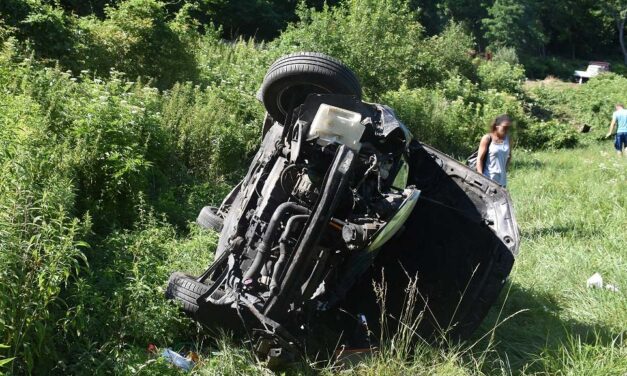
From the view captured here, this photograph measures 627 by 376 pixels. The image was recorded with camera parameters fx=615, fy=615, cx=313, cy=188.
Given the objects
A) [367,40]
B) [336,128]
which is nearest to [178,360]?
[336,128]

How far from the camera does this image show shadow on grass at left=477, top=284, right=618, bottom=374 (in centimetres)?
445

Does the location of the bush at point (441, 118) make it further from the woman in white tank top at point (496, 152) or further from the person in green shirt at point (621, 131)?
the woman in white tank top at point (496, 152)

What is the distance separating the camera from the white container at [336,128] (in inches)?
155

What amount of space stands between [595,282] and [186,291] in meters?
3.71

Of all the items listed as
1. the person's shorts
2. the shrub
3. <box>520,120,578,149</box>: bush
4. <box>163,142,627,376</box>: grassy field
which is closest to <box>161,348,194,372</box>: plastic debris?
<box>163,142,627,376</box>: grassy field

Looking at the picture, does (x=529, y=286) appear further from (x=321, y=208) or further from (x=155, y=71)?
(x=155, y=71)

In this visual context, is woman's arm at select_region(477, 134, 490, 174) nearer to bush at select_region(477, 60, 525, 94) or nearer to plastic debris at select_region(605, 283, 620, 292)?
plastic debris at select_region(605, 283, 620, 292)

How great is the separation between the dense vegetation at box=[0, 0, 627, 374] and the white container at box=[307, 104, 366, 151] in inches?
56.2

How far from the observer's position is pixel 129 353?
3.67 m

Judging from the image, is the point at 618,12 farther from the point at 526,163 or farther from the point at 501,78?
the point at 526,163

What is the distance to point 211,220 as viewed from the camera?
19.3ft

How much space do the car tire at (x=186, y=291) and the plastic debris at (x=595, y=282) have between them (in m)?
3.53

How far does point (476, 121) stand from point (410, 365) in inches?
464

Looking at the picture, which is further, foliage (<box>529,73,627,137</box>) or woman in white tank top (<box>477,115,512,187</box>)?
foliage (<box>529,73,627,137</box>)
